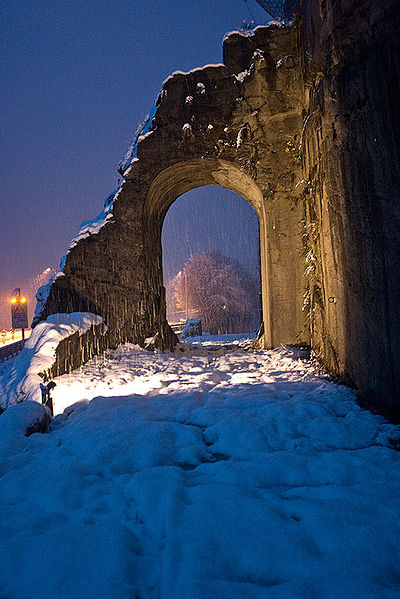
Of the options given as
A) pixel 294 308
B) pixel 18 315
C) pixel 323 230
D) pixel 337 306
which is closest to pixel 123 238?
pixel 294 308

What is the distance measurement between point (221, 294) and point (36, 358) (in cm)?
2759

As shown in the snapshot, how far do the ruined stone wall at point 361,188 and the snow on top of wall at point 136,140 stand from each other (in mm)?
3888

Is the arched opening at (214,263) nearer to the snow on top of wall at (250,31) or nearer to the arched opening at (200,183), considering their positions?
the arched opening at (200,183)

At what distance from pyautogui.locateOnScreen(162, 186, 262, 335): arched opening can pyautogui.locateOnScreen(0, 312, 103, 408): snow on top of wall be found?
6.03 meters

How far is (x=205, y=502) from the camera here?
1503mm

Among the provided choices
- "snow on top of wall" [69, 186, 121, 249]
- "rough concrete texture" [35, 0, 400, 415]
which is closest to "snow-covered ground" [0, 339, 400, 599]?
"rough concrete texture" [35, 0, 400, 415]

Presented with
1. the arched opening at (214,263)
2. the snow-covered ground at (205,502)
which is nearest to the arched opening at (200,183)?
the arched opening at (214,263)

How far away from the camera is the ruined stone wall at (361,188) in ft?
8.26

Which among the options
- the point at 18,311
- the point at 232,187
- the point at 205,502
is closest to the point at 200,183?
the point at 232,187

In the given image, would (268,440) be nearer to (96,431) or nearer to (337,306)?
(96,431)

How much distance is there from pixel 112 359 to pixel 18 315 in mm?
12489

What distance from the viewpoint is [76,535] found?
1.31m

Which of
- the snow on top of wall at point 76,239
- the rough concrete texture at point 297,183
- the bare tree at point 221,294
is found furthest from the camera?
the bare tree at point 221,294

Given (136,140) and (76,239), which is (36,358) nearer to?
(76,239)
